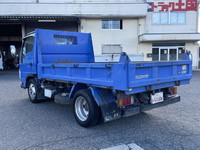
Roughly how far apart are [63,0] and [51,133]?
1860cm

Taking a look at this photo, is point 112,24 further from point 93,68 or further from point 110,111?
point 110,111

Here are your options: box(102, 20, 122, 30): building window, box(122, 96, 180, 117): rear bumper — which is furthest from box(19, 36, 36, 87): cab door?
box(102, 20, 122, 30): building window

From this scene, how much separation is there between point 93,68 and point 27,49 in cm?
390

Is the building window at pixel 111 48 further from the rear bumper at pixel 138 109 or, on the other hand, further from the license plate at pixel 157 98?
the license plate at pixel 157 98

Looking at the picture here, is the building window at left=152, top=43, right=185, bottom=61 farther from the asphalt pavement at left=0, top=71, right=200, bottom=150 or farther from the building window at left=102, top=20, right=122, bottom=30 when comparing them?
the asphalt pavement at left=0, top=71, right=200, bottom=150

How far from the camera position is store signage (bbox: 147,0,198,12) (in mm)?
19375

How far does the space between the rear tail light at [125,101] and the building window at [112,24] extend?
16.9 m

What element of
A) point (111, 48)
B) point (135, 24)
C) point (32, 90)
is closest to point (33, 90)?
point (32, 90)

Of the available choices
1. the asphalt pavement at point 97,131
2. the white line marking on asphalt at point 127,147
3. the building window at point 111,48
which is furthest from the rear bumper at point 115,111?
the building window at point 111,48

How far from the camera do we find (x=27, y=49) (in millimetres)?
6680

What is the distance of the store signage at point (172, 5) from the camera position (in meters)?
19.4

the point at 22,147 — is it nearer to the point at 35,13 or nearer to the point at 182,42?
the point at 35,13

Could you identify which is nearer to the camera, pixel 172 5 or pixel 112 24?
pixel 172 5

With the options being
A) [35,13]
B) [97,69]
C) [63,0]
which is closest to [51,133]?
[97,69]
